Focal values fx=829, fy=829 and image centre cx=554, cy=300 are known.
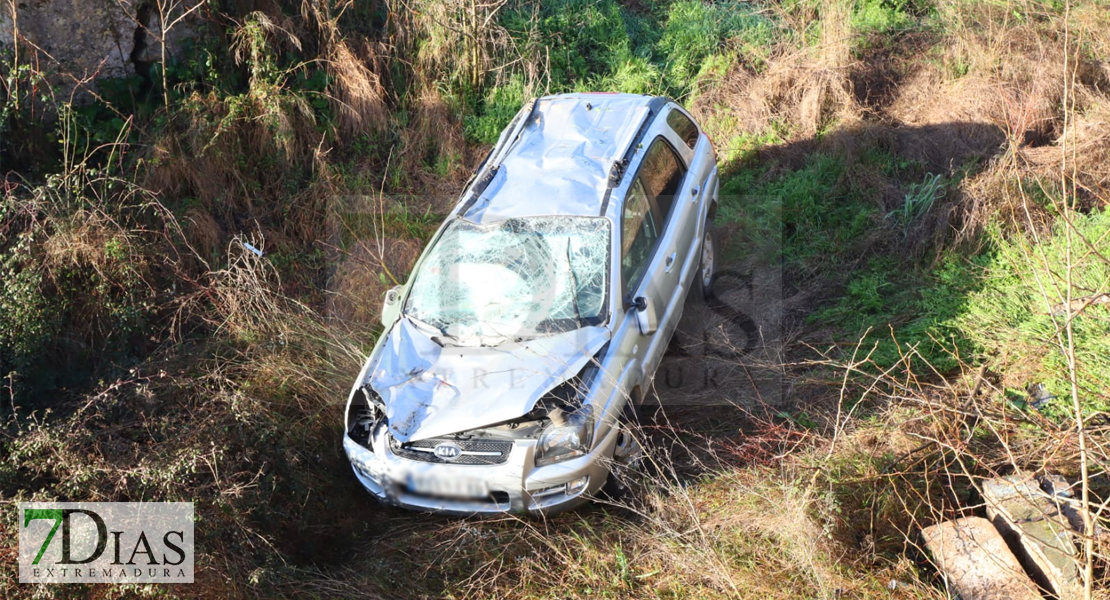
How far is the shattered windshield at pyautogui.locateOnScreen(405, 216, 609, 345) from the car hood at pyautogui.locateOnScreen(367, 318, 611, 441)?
0.11m

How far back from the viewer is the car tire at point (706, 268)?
6422 millimetres

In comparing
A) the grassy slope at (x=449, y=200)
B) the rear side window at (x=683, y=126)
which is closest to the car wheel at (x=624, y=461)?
the grassy slope at (x=449, y=200)

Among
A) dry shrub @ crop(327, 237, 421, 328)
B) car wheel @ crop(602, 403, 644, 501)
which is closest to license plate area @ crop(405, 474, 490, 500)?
car wheel @ crop(602, 403, 644, 501)

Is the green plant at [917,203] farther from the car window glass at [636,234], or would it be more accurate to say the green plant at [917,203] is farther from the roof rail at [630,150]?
the car window glass at [636,234]

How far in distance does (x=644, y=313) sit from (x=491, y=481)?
1.40m

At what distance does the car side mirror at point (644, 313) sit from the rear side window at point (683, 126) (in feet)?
5.96

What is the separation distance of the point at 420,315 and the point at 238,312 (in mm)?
1626

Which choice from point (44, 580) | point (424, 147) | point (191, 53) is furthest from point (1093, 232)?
point (191, 53)

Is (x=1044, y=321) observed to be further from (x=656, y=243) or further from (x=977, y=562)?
(x=656, y=243)

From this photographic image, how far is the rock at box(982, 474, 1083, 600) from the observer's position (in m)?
3.90

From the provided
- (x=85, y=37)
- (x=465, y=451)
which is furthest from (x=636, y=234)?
(x=85, y=37)

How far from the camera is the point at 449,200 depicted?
790 centimetres

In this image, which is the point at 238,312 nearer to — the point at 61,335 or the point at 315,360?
the point at 315,360

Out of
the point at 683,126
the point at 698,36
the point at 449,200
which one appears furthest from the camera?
the point at 698,36
